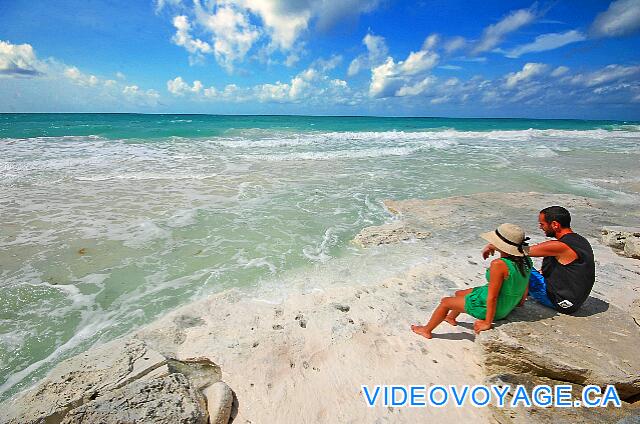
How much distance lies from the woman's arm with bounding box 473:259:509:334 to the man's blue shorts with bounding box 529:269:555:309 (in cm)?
78

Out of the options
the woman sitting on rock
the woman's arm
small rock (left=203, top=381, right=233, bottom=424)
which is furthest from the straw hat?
small rock (left=203, top=381, right=233, bottom=424)

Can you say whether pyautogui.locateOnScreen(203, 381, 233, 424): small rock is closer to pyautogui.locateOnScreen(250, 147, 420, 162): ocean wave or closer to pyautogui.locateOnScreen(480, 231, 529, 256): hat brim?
pyautogui.locateOnScreen(480, 231, 529, 256): hat brim

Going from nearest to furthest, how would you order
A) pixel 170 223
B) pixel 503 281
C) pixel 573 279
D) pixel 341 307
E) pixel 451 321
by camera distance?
pixel 503 281
pixel 573 279
pixel 451 321
pixel 341 307
pixel 170 223

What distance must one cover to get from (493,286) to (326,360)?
5.87 ft

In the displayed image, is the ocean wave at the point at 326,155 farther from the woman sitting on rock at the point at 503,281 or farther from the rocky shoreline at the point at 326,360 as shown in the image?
the woman sitting on rock at the point at 503,281

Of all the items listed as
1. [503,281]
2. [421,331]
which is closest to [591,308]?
[503,281]

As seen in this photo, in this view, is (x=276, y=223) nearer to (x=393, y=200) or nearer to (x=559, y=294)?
(x=393, y=200)

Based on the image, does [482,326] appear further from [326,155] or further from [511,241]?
[326,155]

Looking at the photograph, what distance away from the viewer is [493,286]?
10.4 feet

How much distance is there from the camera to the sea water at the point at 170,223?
417 cm

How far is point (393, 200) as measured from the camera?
9094mm

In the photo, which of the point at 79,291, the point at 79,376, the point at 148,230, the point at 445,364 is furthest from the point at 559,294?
the point at 148,230

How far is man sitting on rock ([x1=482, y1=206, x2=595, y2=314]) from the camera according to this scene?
334 centimetres

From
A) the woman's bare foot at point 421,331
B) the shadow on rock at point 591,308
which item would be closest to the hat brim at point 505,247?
the shadow on rock at point 591,308
